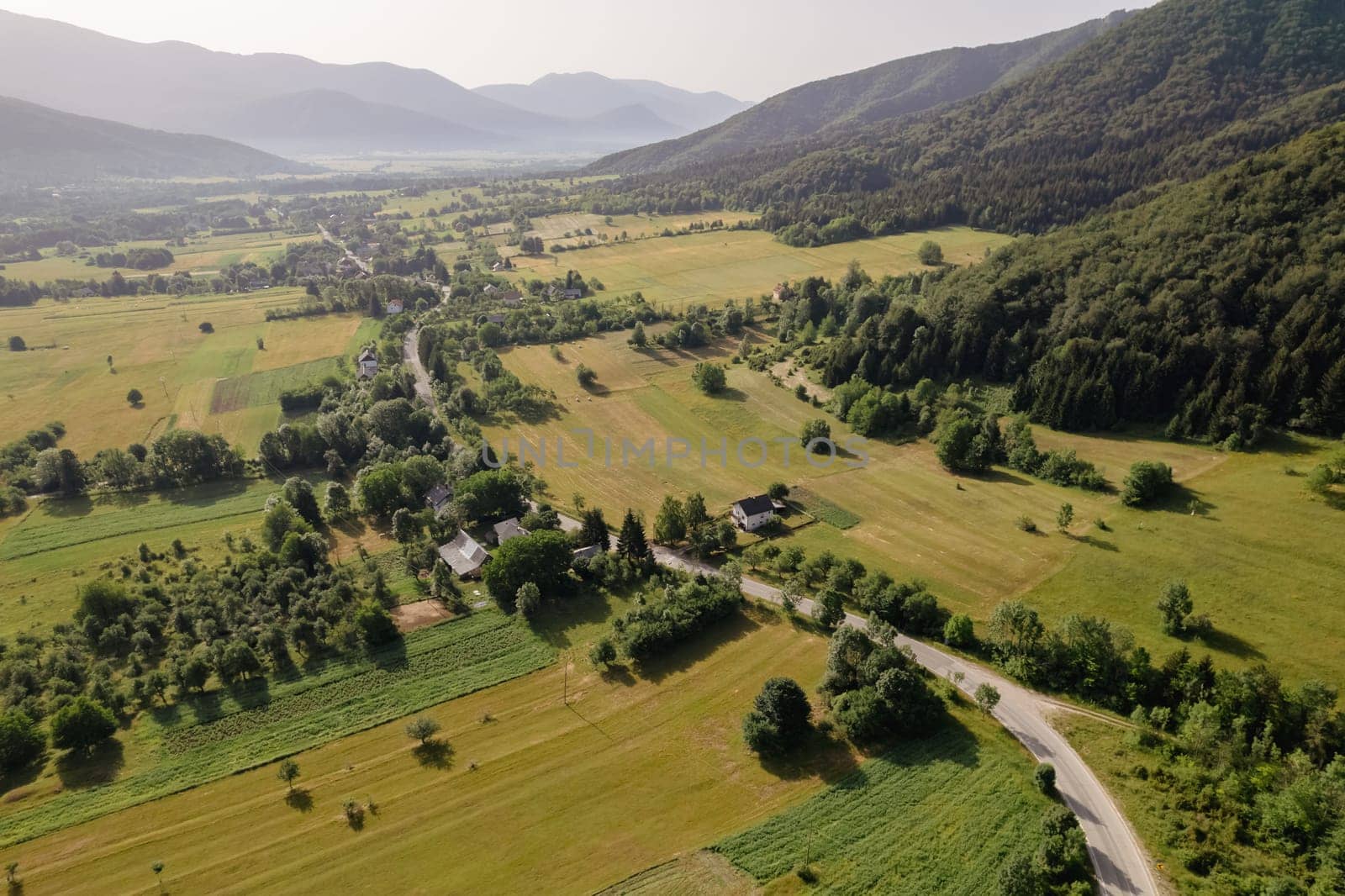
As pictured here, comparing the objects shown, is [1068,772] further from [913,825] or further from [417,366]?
[417,366]

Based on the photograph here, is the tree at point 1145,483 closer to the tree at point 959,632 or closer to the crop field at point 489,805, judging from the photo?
the tree at point 959,632

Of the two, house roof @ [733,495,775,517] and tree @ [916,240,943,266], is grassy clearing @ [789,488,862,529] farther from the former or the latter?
tree @ [916,240,943,266]

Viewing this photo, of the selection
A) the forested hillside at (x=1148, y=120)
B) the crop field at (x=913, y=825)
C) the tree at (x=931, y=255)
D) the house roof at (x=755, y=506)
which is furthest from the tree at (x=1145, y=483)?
the forested hillside at (x=1148, y=120)

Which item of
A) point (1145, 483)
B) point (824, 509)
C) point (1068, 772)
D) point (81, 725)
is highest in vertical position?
point (1145, 483)

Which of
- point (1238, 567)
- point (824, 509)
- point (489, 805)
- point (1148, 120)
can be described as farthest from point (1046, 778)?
point (1148, 120)

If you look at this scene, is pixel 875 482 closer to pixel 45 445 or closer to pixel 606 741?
pixel 606 741

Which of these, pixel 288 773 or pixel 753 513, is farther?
pixel 753 513

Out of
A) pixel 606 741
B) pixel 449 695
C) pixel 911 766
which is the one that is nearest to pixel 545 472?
pixel 449 695
